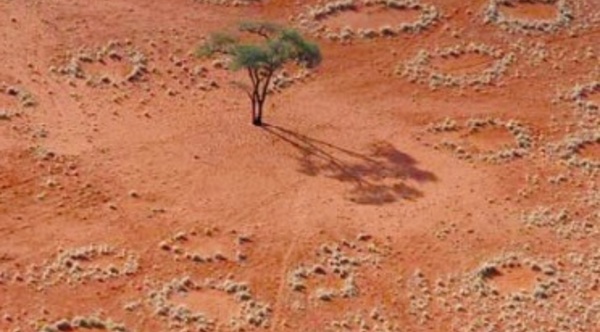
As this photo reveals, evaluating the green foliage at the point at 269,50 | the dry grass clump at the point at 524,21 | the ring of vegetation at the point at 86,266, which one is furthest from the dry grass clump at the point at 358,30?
the ring of vegetation at the point at 86,266

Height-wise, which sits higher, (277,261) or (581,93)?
(581,93)

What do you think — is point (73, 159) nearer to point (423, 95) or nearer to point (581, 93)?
point (423, 95)

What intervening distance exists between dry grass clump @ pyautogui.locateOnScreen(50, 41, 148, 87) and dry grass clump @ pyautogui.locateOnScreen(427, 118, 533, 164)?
1531 centimetres

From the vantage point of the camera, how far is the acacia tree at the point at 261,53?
50875 millimetres

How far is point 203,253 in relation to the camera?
44062mm

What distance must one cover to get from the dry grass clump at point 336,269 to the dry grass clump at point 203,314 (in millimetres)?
1986

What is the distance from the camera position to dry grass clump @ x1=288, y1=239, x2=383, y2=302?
42.9 metres

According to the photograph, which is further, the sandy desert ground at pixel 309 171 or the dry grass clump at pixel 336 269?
the dry grass clump at pixel 336 269

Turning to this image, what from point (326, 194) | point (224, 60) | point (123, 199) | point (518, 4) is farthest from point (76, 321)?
point (518, 4)

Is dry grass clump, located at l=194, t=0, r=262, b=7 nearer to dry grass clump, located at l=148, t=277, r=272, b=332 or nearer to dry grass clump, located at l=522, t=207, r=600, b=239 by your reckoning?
dry grass clump, located at l=522, t=207, r=600, b=239

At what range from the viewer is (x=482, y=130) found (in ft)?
176

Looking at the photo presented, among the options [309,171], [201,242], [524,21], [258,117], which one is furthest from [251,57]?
[524,21]

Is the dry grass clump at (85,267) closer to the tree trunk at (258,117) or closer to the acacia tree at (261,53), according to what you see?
the tree trunk at (258,117)

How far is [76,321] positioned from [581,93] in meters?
30.1
